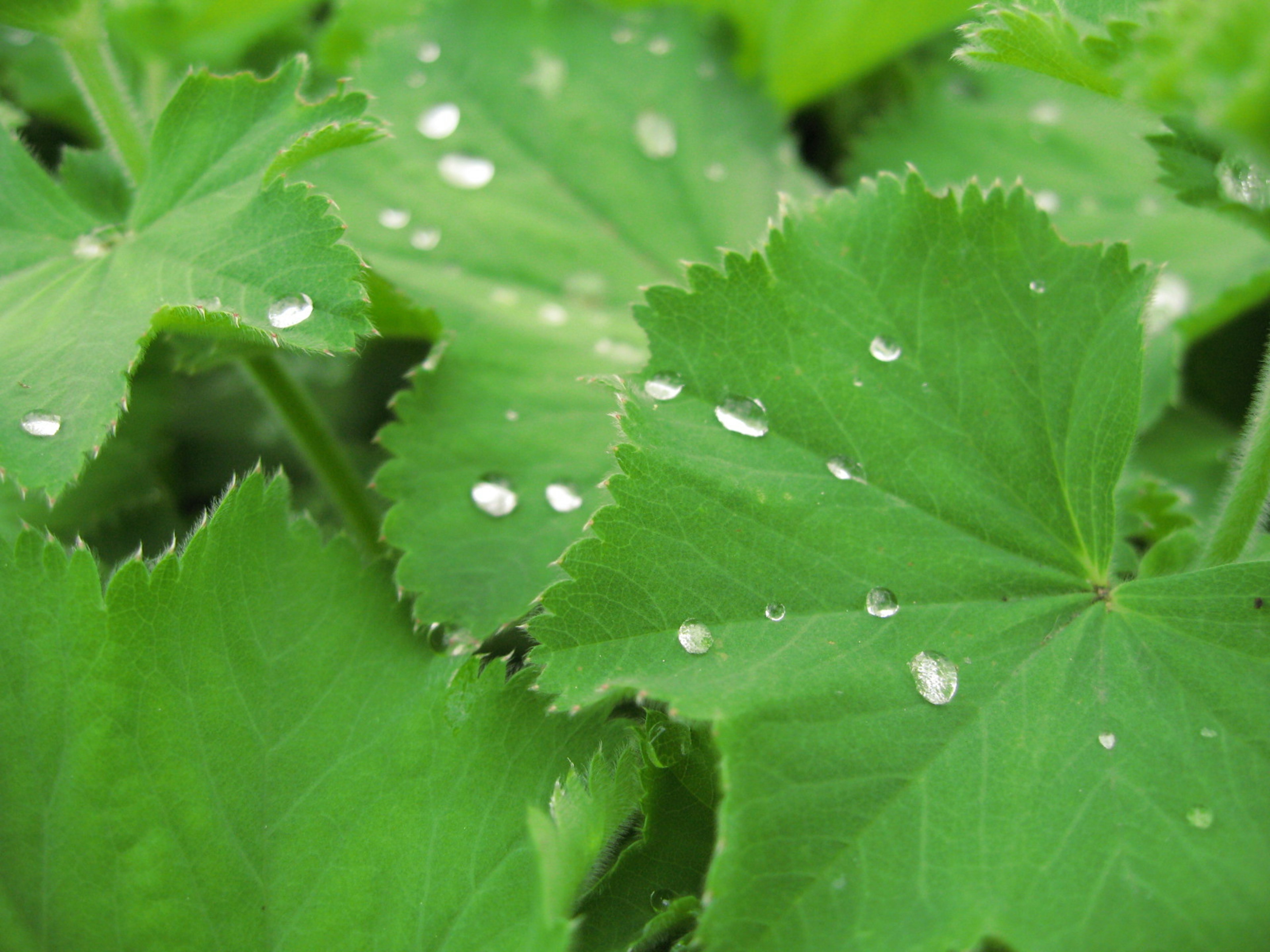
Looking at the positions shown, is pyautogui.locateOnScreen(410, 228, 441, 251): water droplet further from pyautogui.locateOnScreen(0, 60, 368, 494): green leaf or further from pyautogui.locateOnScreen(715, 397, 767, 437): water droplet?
pyautogui.locateOnScreen(715, 397, 767, 437): water droplet

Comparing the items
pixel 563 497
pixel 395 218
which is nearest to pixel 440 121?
pixel 395 218

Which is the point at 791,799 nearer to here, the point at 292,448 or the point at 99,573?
the point at 99,573

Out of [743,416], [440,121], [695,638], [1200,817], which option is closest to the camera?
[1200,817]

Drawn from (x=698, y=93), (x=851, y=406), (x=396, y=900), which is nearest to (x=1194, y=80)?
(x=851, y=406)

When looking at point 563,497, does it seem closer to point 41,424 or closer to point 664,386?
point 664,386

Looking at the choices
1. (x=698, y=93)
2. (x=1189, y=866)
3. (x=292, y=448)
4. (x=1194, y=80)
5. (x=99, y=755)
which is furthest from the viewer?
(x=698, y=93)
